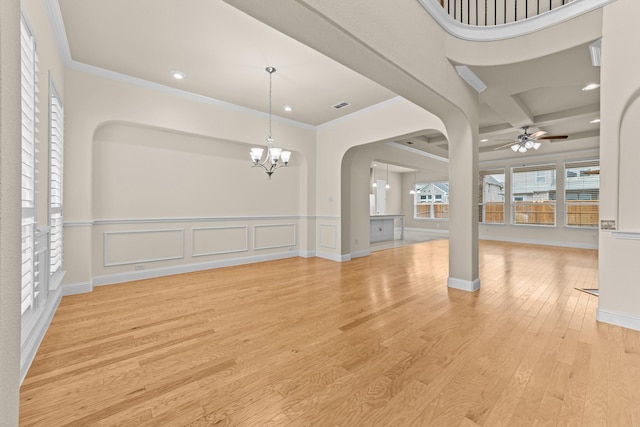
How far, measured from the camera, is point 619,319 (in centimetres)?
268

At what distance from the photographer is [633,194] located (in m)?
2.65

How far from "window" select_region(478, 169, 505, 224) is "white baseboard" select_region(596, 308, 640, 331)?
7.47 meters

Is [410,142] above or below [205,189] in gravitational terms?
above

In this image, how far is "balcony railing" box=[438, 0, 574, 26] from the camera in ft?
10.5

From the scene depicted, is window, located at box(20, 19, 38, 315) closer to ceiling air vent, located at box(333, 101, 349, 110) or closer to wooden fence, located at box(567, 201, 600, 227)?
ceiling air vent, located at box(333, 101, 349, 110)

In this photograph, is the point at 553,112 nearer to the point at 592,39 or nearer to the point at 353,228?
the point at 592,39

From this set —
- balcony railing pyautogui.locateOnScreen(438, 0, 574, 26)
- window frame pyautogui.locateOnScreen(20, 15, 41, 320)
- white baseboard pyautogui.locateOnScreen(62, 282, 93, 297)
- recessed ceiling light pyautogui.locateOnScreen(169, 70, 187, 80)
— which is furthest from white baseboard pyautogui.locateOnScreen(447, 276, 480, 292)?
white baseboard pyautogui.locateOnScreen(62, 282, 93, 297)

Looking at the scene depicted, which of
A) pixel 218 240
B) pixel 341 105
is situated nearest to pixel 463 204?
pixel 341 105

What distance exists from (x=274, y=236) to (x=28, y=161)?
419cm

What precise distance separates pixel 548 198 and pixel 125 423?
10.9 m

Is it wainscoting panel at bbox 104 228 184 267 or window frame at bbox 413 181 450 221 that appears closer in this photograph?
wainscoting panel at bbox 104 228 184 267

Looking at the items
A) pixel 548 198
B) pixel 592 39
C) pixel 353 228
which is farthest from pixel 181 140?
pixel 548 198

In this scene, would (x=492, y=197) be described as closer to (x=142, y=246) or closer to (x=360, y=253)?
(x=360, y=253)

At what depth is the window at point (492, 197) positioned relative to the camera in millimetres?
9492
